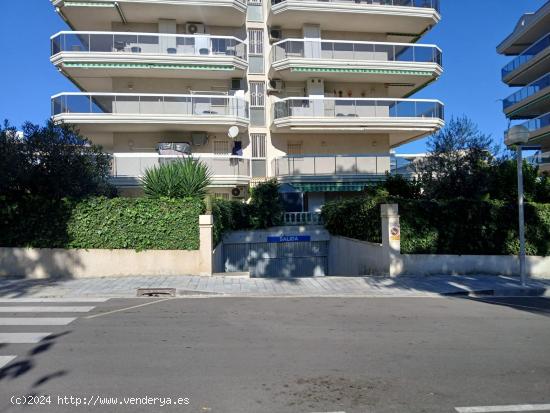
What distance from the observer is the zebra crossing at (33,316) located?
22.3ft

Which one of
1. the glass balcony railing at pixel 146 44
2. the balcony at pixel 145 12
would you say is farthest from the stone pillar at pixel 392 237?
the balcony at pixel 145 12

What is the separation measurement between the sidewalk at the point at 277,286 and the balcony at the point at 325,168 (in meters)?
10.4

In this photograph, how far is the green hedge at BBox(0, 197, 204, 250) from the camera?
13758mm

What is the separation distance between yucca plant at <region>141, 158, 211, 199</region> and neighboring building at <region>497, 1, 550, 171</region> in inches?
1192

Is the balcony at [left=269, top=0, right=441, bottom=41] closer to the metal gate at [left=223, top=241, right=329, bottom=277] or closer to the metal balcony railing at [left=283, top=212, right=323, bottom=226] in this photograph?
the metal balcony railing at [left=283, top=212, right=323, bottom=226]

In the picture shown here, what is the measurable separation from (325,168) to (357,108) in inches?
150

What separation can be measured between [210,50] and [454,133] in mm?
12682

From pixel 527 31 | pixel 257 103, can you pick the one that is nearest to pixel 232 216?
pixel 257 103

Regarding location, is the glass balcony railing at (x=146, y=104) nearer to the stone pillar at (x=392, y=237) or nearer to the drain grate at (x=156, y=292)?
the stone pillar at (x=392, y=237)

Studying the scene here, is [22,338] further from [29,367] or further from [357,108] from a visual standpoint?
[357,108]

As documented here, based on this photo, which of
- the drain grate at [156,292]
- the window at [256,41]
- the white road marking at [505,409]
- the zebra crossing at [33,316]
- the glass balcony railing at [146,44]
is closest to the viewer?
the white road marking at [505,409]

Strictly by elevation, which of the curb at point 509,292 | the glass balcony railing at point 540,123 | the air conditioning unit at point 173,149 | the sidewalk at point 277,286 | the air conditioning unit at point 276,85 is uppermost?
the air conditioning unit at point 276,85

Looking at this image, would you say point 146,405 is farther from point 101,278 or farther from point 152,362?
point 101,278

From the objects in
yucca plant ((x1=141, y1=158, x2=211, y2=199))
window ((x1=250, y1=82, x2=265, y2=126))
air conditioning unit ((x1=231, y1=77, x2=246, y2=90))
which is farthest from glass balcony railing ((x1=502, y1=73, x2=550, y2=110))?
yucca plant ((x1=141, y1=158, x2=211, y2=199))
